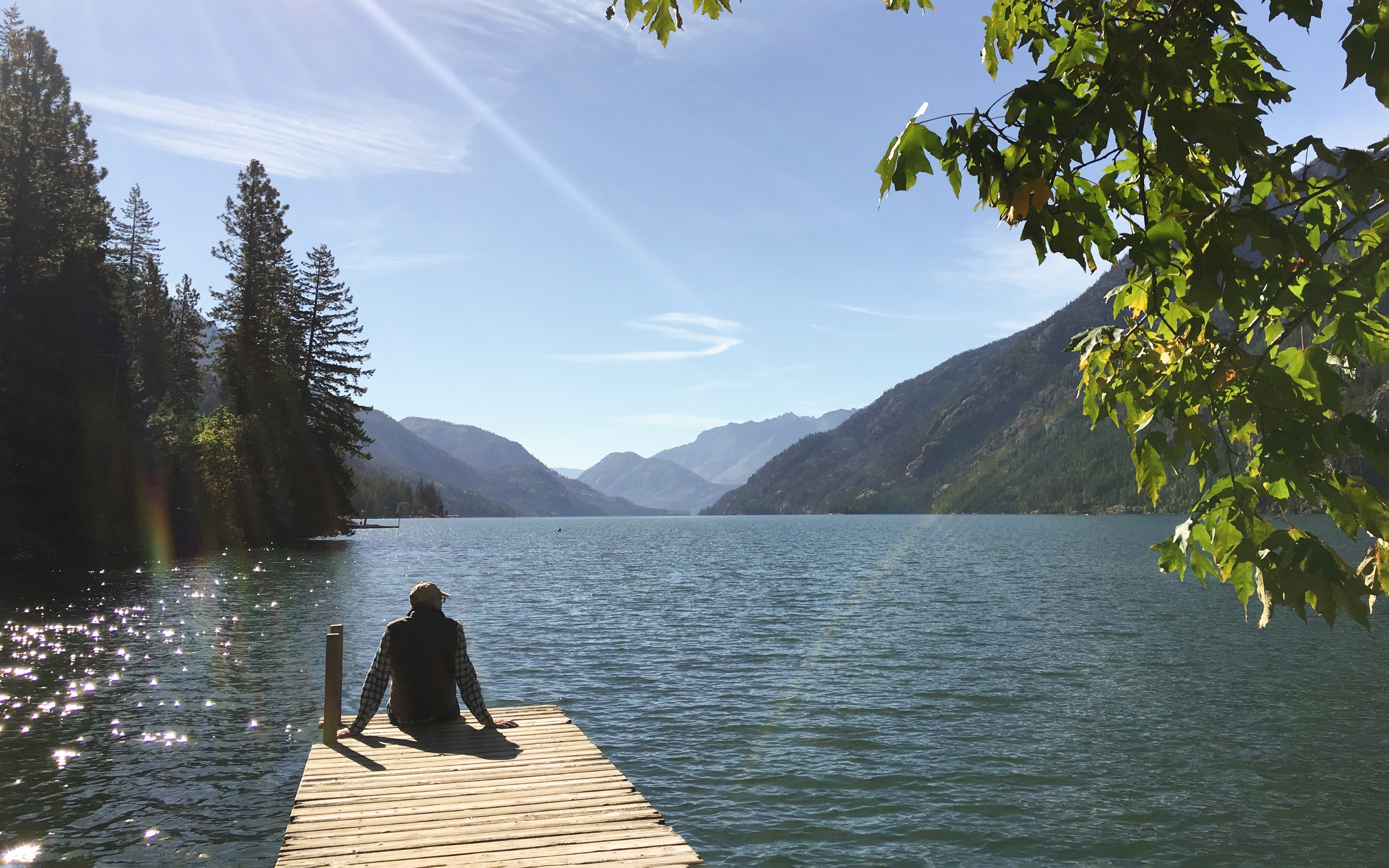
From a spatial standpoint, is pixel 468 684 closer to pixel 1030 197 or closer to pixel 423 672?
pixel 423 672

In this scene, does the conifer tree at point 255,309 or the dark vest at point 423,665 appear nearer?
the dark vest at point 423,665

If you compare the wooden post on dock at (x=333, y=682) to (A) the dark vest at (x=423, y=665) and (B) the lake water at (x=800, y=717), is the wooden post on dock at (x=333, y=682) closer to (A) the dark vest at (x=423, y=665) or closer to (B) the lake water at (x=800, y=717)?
(A) the dark vest at (x=423, y=665)

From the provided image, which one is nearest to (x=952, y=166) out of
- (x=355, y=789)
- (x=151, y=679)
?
(x=355, y=789)

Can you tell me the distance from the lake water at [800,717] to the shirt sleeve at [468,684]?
3.85 metres

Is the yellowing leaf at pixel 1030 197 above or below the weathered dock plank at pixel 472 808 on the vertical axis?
above

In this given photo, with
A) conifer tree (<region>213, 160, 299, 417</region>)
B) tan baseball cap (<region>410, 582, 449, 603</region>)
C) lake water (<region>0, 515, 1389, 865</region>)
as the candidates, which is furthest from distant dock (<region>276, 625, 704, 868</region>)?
conifer tree (<region>213, 160, 299, 417</region>)

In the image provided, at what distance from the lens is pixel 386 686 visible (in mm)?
11805

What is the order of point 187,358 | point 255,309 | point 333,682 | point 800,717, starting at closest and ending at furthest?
point 333,682 → point 800,717 → point 255,309 → point 187,358

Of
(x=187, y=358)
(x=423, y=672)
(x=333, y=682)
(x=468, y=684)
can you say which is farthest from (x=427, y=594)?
(x=187, y=358)

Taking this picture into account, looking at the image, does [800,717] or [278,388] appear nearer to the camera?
[800,717]

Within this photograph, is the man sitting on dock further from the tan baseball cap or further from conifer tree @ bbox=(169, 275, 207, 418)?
conifer tree @ bbox=(169, 275, 207, 418)

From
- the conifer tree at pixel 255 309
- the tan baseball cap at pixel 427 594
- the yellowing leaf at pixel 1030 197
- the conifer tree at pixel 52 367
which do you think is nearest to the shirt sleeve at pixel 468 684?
the tan baseball cap at pixel 427 594

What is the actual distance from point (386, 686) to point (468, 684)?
1.18 metres

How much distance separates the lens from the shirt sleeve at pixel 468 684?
1162 cm
